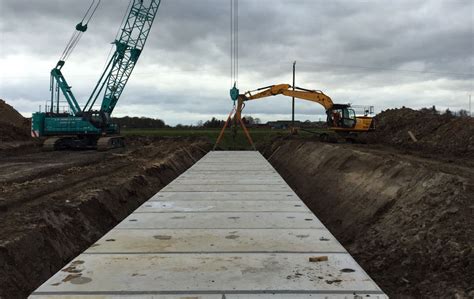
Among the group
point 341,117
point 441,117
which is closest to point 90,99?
point 341,117

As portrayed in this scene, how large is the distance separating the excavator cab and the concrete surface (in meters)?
17.3

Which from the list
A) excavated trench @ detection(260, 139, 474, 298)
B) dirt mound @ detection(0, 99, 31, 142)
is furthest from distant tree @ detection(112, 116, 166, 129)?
excavated trench @ detection(260, 139, 474, 298)

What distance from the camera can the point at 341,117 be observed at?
23578 millimetres

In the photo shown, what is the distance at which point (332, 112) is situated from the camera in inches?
938

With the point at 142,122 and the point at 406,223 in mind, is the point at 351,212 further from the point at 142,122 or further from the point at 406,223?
the point at 142,122

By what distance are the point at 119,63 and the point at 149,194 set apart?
21274mm

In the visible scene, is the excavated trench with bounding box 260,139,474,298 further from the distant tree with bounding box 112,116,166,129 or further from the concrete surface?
the distant tree with bounding box 112,116,166,129

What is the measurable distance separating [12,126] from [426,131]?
2817 centimetres

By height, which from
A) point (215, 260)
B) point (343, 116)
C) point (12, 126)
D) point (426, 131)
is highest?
point (343, 116)

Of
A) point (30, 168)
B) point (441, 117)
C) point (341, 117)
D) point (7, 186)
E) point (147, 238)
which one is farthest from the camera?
point (341, 117)

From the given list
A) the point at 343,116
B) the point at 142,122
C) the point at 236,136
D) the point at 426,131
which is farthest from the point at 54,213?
the point at 142,122

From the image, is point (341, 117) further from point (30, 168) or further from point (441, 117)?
point (30, 168)

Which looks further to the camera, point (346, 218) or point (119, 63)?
point (119, 63)

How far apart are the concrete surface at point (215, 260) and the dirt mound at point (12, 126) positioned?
89.9ft
